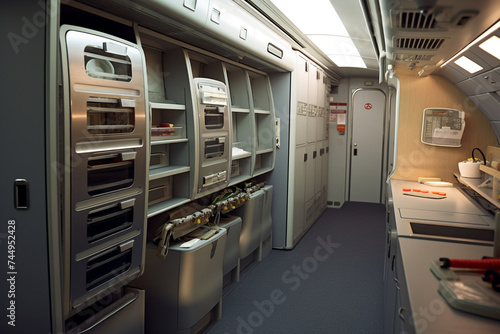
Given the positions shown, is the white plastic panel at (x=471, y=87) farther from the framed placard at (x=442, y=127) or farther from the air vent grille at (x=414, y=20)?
the air vent grille at (x=414, y=20)

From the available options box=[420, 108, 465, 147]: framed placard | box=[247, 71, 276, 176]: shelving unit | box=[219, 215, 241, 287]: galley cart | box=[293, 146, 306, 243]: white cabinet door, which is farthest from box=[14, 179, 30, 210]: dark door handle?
box=[420, 108, 465, 147]: framed placard

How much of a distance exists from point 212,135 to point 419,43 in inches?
59.6

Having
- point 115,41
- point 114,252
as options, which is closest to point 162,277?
point 114,252

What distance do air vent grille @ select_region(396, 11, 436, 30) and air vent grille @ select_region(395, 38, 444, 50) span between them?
34 centimetres

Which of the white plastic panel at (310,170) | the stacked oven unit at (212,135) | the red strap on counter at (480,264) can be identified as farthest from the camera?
the white plastic panel at (310,170)

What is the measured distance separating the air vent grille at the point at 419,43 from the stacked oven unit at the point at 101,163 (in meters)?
1.54

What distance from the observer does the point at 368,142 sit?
7.77m

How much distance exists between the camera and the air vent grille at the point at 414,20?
1828 mm

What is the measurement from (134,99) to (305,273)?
9.29ft

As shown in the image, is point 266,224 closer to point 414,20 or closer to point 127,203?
point 127,203

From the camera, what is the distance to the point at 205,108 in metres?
2.97

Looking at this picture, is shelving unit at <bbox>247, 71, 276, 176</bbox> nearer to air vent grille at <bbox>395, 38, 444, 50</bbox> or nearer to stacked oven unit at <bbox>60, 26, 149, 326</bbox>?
air vent grille at <bbox>395, 38, 444, 50</bbox>

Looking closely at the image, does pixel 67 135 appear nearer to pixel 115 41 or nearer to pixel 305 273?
pixel 115 41

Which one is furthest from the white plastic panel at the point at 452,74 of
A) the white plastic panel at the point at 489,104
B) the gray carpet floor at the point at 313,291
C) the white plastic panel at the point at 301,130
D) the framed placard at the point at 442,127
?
the gray carpet floor at the point at 313,291
